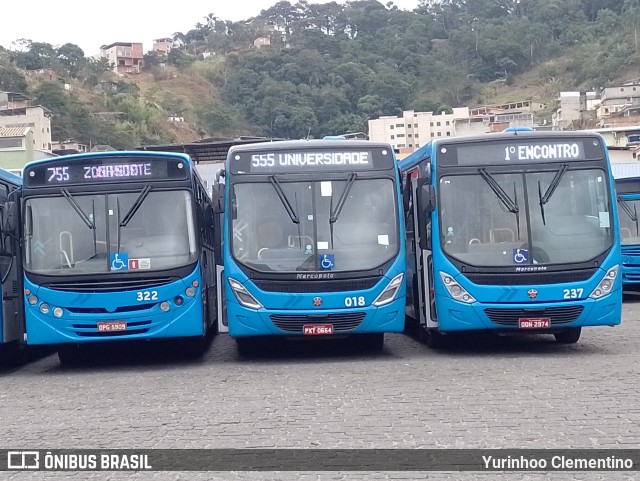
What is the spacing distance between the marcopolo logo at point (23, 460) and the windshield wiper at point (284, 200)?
574cm

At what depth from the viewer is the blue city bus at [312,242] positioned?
12211 mm

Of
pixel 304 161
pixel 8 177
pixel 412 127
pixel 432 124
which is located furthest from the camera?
pixel 432 124

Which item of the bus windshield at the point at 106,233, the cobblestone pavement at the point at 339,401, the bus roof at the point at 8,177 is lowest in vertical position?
the cobblestone pavement at the point at 339,401

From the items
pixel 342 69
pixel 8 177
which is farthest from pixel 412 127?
pixel 8 177

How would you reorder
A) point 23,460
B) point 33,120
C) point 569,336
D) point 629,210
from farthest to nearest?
point 33,120 → point 629,210 → point 569,336 → point 23,460

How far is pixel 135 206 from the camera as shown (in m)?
12.4

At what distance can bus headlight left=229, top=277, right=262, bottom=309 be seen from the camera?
12188 mm

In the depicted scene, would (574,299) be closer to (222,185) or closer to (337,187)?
(337,187)

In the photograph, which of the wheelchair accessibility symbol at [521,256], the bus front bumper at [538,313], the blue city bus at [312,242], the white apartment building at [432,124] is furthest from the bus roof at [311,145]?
the white apartment building at [432,124]

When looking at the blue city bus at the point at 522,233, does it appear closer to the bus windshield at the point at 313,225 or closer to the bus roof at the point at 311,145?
the bus windshield at the point at 313,225

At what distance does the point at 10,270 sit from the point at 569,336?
26.0ft

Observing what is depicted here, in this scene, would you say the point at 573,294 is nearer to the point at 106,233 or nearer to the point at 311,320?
the point at 311,320

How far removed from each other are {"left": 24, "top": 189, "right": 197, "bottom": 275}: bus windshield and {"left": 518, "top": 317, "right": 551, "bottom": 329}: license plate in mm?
4306

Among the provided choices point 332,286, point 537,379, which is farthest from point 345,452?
point 332,286
